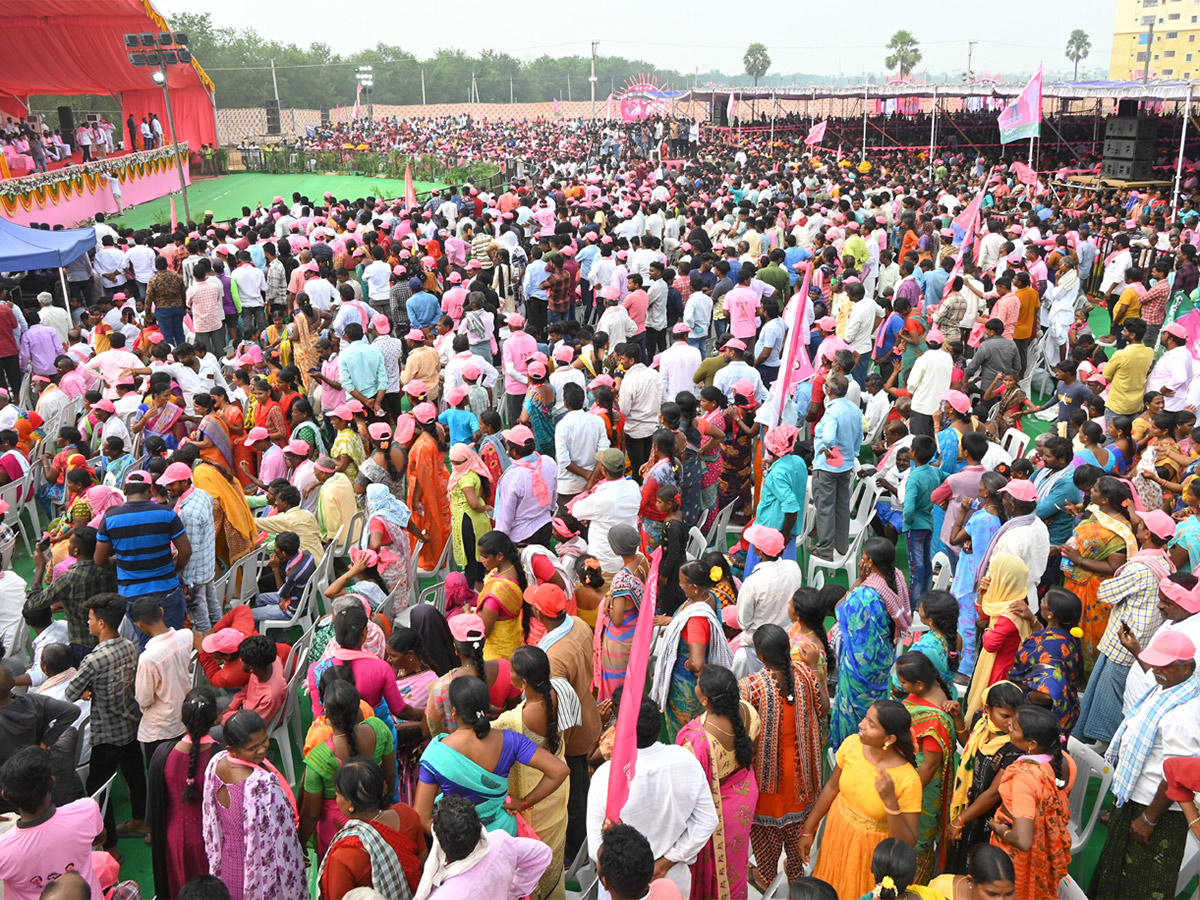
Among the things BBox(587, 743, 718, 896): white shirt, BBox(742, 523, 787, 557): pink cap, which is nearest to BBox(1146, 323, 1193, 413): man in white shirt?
BBox(742, 523, 787, 557): pink cap

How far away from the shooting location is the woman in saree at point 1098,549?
4.61 metres

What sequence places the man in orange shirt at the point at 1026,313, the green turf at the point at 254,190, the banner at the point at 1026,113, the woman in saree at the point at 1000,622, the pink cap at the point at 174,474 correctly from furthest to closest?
the green turf at the point at 254,190 → the banner at the point at 1026,113 → the man in orange shirt at the point at 1026,313 → the pink cap at the point at 174,474 → the woman in saree at the point at 1000,622

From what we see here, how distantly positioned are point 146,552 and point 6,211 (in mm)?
14866

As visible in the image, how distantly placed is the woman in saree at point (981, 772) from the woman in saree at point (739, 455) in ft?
9.83

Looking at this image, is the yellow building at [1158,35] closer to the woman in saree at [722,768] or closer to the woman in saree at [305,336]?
the woman in saree at [305,336]

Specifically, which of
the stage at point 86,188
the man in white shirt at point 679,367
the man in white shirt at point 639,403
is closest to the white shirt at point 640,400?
the man in white shirt at point 639,403

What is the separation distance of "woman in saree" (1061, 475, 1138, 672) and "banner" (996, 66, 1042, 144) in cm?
1116

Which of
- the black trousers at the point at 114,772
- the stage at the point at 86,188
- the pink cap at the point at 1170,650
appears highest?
the stage at the point at 86,188

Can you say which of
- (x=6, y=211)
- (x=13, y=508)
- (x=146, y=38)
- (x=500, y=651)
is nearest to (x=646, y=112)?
(x=146, y=38)

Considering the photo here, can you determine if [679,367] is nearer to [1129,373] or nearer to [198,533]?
[1129,373]

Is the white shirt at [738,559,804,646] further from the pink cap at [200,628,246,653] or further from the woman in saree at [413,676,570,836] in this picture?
the pink cap at [200,628,246,653]

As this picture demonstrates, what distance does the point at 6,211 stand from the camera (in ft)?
54.5

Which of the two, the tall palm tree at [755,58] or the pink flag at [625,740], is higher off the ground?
the tall palm tree at [755,58]

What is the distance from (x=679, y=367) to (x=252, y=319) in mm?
6102
